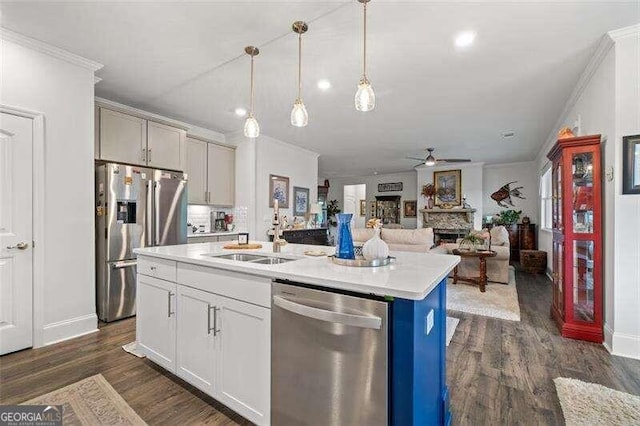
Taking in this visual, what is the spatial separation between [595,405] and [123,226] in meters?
4.46

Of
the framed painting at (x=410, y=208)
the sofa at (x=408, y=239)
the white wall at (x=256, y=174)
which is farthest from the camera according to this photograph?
the framed painting at (x=410, y=208)

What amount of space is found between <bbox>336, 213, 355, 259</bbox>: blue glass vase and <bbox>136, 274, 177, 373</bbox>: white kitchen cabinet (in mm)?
1242

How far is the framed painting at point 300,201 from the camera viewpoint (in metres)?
6.49

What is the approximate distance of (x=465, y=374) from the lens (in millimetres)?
2248

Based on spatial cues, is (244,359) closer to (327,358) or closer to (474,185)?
(327,358)

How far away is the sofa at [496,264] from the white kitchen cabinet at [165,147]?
475 cm

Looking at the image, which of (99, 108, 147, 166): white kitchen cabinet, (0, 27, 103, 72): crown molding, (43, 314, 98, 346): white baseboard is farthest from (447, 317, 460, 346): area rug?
(0, 27, 103, 72): crown molding

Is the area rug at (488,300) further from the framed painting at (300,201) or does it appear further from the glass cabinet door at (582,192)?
the framed painting at (300,201)

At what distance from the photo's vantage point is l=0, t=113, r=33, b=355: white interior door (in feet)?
8.24

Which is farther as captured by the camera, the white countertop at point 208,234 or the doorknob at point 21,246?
the white countertop at point 208,234

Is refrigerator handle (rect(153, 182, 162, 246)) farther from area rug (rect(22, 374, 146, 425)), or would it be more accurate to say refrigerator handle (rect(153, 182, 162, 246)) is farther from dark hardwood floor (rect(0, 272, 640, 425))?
area rug (rect(22, 374, 146, 425))

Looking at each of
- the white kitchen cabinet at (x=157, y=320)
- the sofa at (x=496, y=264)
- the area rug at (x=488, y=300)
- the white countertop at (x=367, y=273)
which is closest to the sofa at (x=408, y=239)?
the sofa at (x=496, y=264)

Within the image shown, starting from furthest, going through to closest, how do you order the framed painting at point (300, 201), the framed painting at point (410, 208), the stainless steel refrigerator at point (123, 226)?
the framed painting at point (410, 208), the framed painting at point (300, 201), the stainless steel refrigerator at point (123, 226)

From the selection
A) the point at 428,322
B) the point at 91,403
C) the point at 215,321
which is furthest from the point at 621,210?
the point at 91,403
